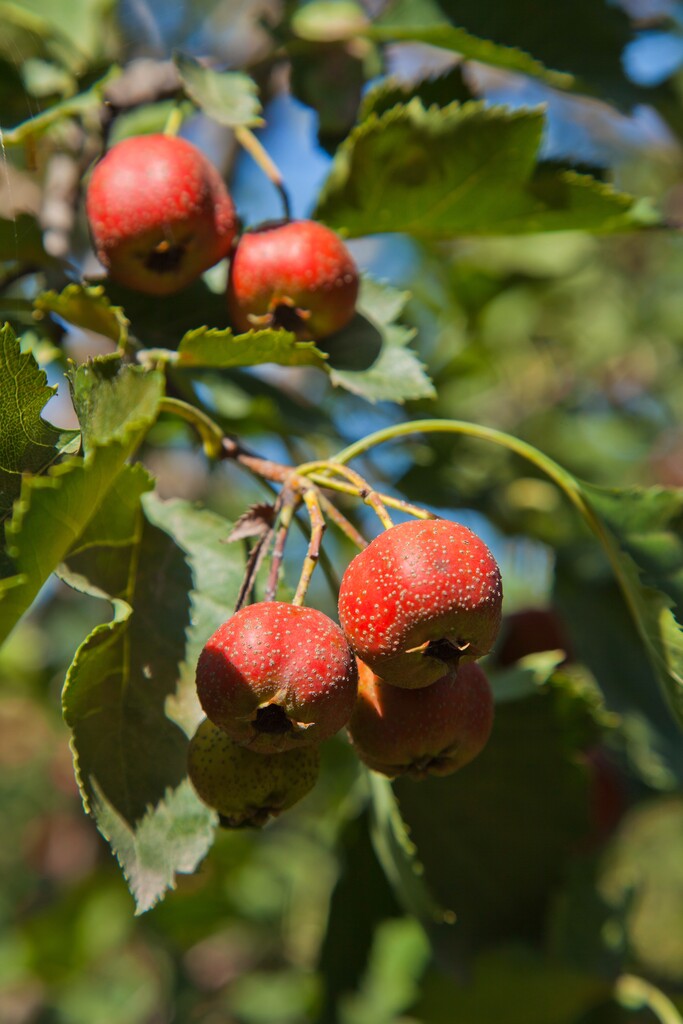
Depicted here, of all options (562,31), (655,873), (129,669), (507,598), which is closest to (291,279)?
(129,669)

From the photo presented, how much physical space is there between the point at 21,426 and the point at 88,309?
0.91 ft

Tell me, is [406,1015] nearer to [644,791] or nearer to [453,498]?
[644,791]

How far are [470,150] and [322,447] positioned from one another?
612mm

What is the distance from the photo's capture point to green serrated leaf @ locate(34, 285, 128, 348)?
1.23 m

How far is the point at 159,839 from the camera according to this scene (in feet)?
3.59

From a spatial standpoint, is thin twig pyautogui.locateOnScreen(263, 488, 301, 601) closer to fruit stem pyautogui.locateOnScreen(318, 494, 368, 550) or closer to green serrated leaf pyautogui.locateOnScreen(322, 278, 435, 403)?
fruit stem pyautogui.locateOnScreen(318, 494, 368, 550)

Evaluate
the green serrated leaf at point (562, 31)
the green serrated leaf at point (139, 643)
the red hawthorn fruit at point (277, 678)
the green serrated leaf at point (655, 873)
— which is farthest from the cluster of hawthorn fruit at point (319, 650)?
the green serrated leaf at point (655, 873)

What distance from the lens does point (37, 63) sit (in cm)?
167

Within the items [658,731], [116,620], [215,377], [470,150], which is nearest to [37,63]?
[215,377]

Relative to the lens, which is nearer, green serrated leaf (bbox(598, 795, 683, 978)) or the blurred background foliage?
the blurred background foliage

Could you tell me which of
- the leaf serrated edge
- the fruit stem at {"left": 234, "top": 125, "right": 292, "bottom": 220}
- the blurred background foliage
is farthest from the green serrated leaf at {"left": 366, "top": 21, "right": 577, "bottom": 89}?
the leaf serrated edge

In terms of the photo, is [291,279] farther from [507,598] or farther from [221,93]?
[507,598]

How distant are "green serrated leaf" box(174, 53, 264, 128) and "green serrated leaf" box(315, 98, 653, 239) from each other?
0.17 metres

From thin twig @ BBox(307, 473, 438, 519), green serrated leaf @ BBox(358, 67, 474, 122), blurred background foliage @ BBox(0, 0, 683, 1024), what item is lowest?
blurred background foliage @ BBox(0, 0, 683, 1024)
